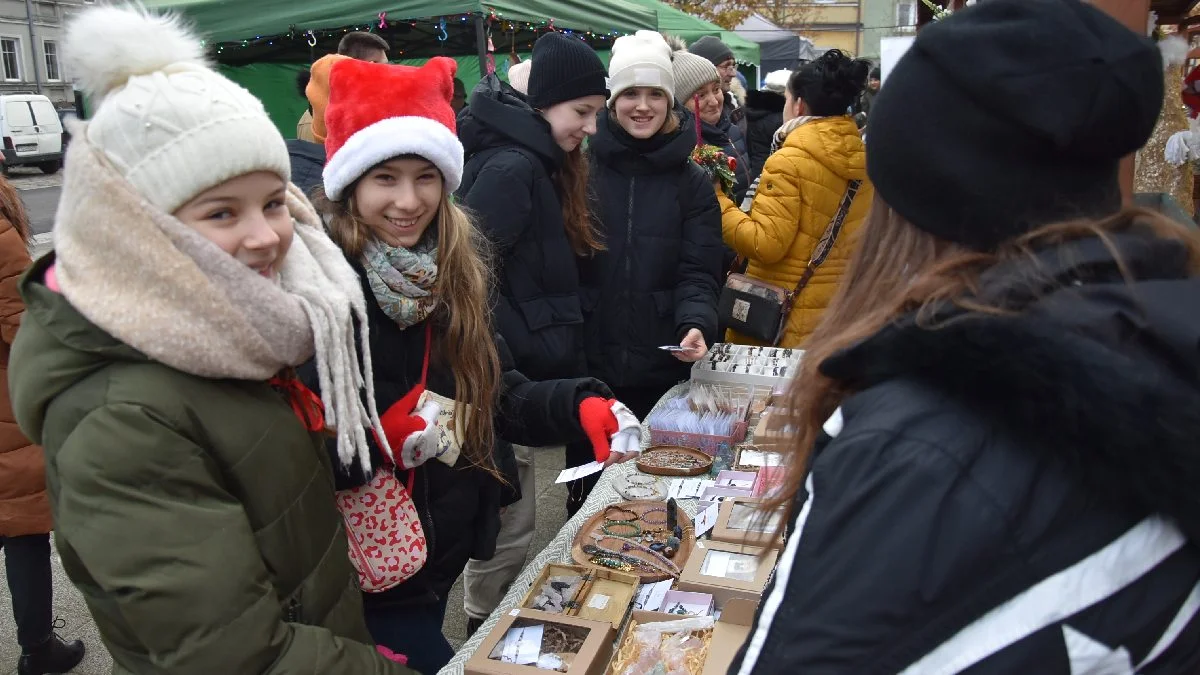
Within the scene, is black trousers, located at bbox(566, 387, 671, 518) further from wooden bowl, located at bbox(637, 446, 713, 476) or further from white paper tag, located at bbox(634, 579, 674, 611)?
white paper tag, located at bbox(634, 579, 674, 611)

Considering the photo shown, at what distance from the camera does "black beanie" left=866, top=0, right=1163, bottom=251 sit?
77 centimetres

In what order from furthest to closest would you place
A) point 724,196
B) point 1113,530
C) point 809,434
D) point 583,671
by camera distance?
point 724,196
point 583,671
point 809,434
point 1113,530

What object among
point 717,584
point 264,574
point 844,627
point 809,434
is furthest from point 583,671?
point 844,627

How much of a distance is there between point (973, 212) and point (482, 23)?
17.9ft

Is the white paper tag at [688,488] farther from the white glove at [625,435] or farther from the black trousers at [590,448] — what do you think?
the black trousers at [590,448]

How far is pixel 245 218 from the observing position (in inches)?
51.2

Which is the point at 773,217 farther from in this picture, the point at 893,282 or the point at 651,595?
the point at 893,282

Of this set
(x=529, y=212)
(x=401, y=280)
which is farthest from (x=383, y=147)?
(x=529, y=212)

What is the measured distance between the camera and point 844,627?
2.52ft

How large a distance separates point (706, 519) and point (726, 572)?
11.0 inches

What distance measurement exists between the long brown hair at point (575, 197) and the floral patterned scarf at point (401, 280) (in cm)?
117

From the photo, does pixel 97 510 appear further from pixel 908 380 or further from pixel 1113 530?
pixel 1113 530

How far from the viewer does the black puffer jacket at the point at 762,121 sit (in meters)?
6.55

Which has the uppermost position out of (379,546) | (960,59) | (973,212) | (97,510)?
(960,59)
